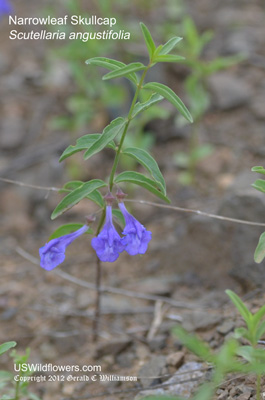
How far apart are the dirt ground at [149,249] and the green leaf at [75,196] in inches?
37.5

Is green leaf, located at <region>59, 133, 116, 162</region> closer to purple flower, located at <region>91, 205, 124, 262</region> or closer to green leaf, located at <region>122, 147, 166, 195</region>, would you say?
green leaf, located at <region>122, 147, 166, 195</region>

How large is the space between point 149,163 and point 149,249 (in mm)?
1620

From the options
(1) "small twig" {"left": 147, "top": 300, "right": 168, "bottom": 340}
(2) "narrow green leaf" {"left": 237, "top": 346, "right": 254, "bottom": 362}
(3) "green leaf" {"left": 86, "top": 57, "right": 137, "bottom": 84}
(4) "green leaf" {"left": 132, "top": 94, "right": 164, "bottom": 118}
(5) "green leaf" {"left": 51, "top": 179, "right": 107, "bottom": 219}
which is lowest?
(2) "narrow green leaf" {"left": 237, "top": 346, "right": 254, "bottom": 362}

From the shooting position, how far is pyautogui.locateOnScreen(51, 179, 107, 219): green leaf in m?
2.34

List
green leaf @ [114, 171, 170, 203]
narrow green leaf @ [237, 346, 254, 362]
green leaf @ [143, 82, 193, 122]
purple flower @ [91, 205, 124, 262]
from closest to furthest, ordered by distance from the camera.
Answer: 1. narrow green leaf @ [237, 346, 254, 362]
2. purple flower @ [91, 205, 124, 262]
3. green leaf @ [143, 82, 193, 122]
4. green leaf @ [114, 171, 170, 203]

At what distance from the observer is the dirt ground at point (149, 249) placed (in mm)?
3033

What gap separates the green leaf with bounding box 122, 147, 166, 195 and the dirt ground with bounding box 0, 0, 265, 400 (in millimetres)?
880

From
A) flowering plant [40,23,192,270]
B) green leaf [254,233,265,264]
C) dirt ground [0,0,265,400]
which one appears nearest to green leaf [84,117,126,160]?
flowering plant [40,23,192,270]

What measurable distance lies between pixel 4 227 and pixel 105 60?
2521 millimetres

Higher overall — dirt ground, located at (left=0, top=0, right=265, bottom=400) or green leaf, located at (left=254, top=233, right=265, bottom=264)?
dirt ground, located at (left=0, top=0, right=265, bottom=400)

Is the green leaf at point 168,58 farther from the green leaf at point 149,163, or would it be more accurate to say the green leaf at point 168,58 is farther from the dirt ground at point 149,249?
the dirt ground at point 149,249

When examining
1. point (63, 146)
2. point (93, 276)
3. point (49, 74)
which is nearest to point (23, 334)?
point (93, 276)

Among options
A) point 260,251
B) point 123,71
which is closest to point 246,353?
point 260,251

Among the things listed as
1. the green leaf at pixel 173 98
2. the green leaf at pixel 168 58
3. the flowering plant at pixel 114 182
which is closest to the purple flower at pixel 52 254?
the flowering plant at pixel 114 182
